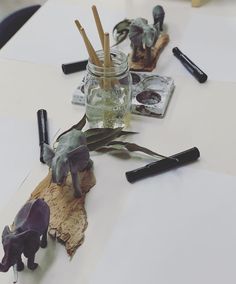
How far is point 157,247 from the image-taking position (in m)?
0.70

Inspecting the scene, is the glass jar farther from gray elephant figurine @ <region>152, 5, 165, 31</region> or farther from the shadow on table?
the shadow on table

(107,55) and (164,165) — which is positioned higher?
(107,55)

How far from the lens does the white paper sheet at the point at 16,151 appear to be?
0.81 m

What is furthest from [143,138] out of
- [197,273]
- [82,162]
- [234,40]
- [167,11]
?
[167,11]

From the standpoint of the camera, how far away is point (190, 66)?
1083mm

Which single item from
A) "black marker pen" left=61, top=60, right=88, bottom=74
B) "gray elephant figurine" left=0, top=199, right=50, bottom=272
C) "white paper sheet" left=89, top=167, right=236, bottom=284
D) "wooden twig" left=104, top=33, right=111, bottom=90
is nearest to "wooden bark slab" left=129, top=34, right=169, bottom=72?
"black marker pen" left=61, top=60, right=88, bottom=74

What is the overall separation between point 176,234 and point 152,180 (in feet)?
0.41

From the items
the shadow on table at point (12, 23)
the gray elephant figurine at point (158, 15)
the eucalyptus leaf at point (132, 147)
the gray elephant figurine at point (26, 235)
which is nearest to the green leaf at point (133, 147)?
the eucalyptus leaf at point (132, 147)

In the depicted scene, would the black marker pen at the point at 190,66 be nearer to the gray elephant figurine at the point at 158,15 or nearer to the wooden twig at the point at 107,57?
the gray elephant figurine at the point at 158,15

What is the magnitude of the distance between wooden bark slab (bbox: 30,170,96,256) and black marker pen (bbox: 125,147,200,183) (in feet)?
0.24

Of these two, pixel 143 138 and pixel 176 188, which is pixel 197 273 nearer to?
pixel 176 188

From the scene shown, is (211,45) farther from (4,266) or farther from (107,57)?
(4,266)

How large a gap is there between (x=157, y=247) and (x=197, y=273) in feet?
0.23

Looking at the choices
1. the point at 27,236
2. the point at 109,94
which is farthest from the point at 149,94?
the point at 27,236
